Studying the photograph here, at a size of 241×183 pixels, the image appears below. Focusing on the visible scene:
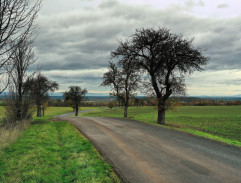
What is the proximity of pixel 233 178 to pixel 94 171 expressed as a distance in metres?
4.35

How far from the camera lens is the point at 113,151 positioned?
8750mm

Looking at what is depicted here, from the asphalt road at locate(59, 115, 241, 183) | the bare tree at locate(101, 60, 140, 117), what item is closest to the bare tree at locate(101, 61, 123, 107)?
the bare tree at locate(101, 60, 140, 117)

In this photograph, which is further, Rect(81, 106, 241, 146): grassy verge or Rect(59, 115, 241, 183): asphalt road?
Rect(81, 106, 241, 146): grassy verge

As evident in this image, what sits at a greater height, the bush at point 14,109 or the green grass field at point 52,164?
the bush at point 14,109

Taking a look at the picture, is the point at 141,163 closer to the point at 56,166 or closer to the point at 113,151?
the point at 113,151

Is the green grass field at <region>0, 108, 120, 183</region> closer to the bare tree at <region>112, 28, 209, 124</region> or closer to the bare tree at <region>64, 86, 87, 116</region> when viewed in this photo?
the bare tree at <region>112, 28, 209, 124</region>

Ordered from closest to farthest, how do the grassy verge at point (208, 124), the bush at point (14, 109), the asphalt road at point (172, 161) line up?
the asphalt road at point (172, 161)
the bush at point (14, 109)
the grassy verge at point (208, 124)

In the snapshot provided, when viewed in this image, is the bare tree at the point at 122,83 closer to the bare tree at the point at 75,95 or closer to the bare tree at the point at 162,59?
the bare tree at the point at 162,59

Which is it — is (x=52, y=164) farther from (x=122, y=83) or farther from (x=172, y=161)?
(x=122, y=83)

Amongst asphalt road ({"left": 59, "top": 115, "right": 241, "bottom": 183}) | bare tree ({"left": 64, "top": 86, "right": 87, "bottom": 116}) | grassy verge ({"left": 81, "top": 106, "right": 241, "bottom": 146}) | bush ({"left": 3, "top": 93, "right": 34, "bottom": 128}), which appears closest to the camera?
asphalt road ({"left": 59, "top": 115, "right": 241, "bottom": 183})

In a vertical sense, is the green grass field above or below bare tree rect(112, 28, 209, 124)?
below

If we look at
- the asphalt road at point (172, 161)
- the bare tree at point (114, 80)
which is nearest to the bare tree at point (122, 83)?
the bare tree at point (114, 80)

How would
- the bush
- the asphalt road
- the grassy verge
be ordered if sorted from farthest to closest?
the grassy verge
the bush
the asphalt road

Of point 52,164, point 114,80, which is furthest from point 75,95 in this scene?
point 52,164
